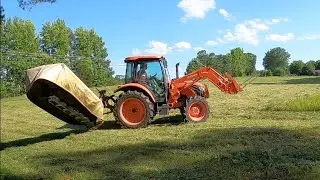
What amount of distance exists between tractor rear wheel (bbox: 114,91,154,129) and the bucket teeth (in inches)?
48.2

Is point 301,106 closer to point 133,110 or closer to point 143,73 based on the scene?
point 143,73

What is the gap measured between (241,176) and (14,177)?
3617 mm

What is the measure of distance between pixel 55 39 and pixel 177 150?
2168 inches

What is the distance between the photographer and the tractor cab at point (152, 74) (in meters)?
12.3

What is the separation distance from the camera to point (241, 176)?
19.7 feet

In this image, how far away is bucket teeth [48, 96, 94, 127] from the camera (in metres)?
9.60

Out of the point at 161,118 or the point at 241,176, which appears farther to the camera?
the point at 161,118

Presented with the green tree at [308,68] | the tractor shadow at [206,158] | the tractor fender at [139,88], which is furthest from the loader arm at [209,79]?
the green tree at [308,68]

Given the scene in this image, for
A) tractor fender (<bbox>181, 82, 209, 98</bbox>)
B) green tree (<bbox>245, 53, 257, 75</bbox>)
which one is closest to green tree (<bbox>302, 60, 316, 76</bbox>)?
green tree (<bbox>245, 53, 257, 75</bbox>)

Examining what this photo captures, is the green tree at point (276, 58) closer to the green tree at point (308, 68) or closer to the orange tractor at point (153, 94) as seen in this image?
the green tree at point (308, 68)

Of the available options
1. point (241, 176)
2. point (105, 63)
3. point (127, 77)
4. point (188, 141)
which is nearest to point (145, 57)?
point (127, 77)

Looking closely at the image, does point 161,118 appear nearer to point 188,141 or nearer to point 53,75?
point 188,141

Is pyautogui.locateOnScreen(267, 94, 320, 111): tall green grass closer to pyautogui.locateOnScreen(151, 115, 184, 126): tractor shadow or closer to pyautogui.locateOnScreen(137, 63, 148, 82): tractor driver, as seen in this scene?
pyautogui.locateOnScreen(151, 115, 184, 126): tractor shadow

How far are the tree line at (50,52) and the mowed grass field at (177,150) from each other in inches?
1494
